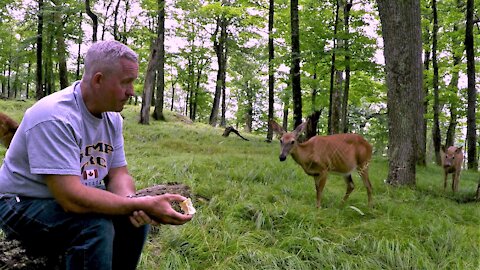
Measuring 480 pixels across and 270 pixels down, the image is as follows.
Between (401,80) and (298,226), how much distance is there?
151 inches

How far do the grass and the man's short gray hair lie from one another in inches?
66.7

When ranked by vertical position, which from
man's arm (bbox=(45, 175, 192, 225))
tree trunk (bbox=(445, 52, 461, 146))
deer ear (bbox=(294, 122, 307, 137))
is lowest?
man's arm (bbox=(45, 175, 192, 225))

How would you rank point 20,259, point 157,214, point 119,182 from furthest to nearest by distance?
point 119,182, point 20,259, point 157,214

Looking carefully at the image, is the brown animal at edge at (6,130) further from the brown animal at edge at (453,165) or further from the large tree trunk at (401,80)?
the brown animal at edge at (453,165)

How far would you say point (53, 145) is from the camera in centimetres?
181

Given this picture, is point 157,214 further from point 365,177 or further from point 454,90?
point 454,90

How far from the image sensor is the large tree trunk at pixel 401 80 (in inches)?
271

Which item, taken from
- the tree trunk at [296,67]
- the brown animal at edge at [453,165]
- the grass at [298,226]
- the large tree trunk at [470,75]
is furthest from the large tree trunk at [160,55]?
the brown animal at edge at [453,165]

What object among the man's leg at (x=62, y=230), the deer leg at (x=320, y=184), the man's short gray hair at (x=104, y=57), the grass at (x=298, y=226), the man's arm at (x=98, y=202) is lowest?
the grass at (x=298, y=226)

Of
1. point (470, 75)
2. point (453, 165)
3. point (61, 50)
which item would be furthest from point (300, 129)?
point (61, 50)

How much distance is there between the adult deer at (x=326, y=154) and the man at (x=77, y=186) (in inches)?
145

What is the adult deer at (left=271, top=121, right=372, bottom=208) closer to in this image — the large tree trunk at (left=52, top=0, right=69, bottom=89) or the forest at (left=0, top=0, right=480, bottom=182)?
the forest at (left=0, top=0, right=480, bottom=182)

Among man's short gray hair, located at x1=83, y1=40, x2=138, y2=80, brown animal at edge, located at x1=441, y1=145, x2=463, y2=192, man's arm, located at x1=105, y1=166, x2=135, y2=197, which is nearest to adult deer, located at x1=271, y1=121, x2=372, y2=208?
brown animal at edge, located at x1=441, y1=145, x2=463, y2=192

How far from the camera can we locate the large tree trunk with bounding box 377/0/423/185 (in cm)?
689
